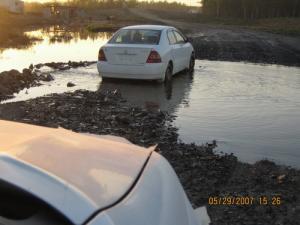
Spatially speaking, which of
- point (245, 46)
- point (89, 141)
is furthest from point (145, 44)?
point (245, 46)

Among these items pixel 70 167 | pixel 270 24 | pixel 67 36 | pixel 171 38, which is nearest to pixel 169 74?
pixel 171 38

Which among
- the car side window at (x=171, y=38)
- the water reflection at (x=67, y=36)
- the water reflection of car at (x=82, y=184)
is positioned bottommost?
the water reflection at (x=67, y=36)

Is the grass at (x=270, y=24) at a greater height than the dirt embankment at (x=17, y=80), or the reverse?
the dirt embankment at (x=17, y=80)

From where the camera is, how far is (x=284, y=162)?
724cm

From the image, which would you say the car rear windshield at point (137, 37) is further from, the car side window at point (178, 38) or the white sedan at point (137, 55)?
the car side window at point (178, 38)

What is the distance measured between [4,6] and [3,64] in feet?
181

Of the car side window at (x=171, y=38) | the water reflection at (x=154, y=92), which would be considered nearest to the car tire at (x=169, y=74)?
the water reflection at (x=154, y=92)

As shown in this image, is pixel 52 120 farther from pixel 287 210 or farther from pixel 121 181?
pixel 121 181

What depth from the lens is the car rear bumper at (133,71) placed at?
43.4 feet

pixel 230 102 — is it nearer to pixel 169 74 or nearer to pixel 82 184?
pixel 169 74
